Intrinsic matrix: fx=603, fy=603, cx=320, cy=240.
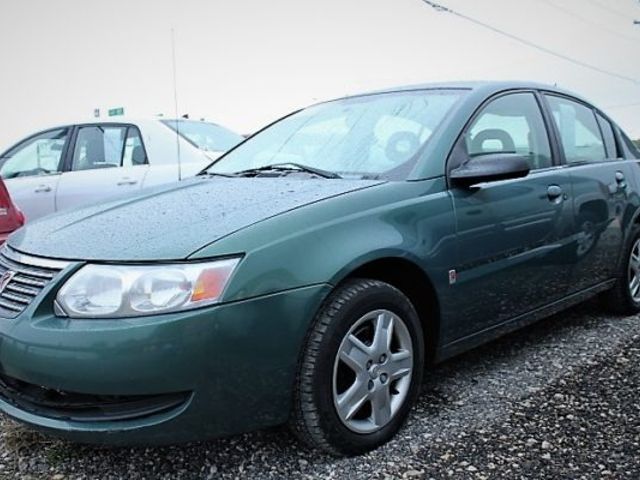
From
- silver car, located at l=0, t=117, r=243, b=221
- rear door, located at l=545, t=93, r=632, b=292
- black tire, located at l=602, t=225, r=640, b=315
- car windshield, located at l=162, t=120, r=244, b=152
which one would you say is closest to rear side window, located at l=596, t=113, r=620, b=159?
rear door, located at l=545, t=93, r=632, b=292

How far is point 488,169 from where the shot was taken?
2.50m

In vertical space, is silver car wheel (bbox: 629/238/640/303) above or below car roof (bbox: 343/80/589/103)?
Result: below

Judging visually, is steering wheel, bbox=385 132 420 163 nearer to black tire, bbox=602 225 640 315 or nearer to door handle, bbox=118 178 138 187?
black tire, bbox=602 225 640 315

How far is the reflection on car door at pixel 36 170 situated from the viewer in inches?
221

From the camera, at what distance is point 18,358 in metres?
1.92

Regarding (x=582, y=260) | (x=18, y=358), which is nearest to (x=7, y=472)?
(x=18, y=358)

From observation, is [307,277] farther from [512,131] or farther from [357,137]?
[512,131]

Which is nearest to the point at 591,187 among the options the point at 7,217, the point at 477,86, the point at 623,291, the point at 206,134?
the point at 623,291

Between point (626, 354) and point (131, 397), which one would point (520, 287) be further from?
point (131, 397)

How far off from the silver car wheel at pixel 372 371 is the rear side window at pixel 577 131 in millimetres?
1665

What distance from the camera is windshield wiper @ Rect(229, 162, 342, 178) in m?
2.64

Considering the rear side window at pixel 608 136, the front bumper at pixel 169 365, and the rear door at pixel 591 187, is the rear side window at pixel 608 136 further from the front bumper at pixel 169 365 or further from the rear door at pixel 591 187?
the front bumper at pixel 169 365

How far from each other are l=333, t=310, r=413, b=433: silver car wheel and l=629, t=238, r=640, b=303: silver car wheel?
2.14m

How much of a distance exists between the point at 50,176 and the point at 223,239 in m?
4.41
